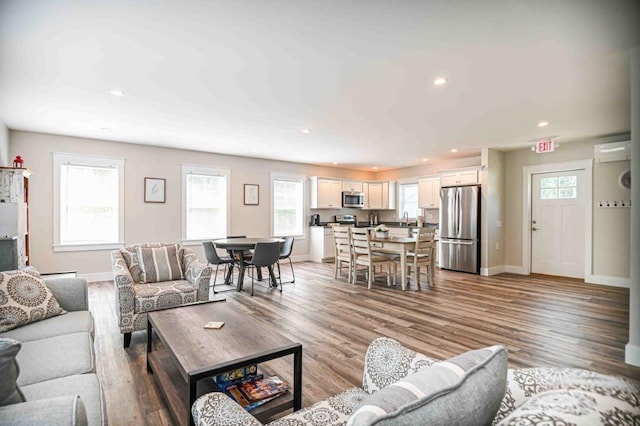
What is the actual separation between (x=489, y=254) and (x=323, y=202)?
4.00 metres

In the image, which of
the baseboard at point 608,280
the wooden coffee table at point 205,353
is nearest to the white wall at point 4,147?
the wooden coffee table at point 205,353

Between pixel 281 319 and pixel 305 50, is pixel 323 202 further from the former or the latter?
pixel 305 50

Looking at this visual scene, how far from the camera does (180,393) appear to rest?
2039mm

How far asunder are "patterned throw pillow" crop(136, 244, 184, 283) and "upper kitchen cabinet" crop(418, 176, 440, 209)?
6173mm

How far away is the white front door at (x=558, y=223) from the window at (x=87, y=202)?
316 inches

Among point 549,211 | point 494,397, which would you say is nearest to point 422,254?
point 549,211

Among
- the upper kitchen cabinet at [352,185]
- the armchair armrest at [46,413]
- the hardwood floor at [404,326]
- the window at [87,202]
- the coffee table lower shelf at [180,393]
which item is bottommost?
the hardwood floor at [404,326]

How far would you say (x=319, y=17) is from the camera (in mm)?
2217

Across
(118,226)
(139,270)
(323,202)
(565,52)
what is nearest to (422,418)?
(565,52)

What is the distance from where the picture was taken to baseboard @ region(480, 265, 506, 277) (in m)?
6.57

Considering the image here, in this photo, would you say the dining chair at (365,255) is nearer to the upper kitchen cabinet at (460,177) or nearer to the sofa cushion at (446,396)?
the upper kitchen cabinet at (460,177)

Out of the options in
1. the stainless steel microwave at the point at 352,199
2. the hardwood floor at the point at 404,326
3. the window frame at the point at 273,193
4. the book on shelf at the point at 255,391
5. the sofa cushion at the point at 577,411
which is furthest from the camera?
the stainless steel microwave at the point at 352,199

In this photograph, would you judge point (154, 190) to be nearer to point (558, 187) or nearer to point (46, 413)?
point (46, 413)

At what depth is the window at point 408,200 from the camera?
8945 millimetres
